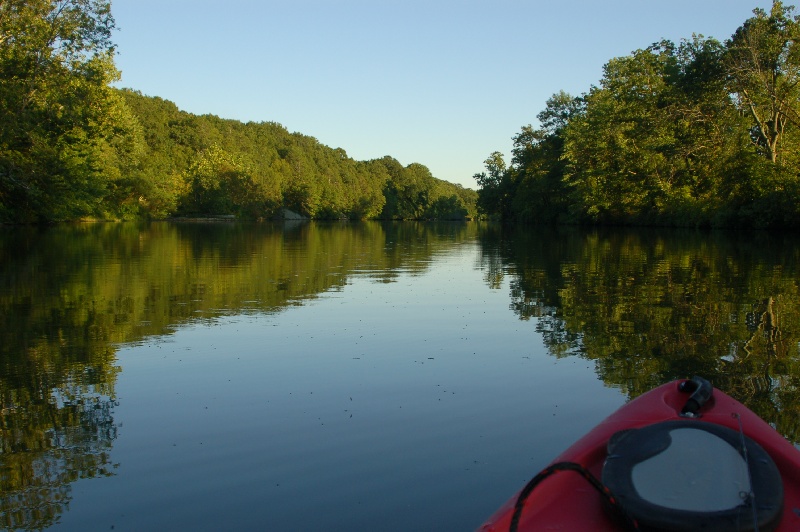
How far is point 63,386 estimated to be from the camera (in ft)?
22.1

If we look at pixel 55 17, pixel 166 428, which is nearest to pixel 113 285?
pixel 166 428

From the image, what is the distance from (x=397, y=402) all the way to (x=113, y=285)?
1080 cm

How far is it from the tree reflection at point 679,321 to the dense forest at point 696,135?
64.1 feet

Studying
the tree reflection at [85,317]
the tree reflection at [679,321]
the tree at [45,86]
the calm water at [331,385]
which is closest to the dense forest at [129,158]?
the tree at [45,86]

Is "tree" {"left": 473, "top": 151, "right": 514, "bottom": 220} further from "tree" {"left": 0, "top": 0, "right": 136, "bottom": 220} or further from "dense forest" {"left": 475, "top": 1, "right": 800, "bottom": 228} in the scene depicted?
"tree" {"left": 0, "top": 0, "right": 136, "bottom": 220}

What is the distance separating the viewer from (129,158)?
7306 cm

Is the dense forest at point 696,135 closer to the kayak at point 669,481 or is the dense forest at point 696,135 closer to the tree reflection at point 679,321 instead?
the tree reflection at point 679,321

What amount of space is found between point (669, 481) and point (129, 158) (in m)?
77.7

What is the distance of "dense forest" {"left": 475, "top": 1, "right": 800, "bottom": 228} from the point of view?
117ft

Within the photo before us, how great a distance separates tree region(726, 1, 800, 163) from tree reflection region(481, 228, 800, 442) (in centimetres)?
1934

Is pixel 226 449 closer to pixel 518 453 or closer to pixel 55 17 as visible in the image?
pixel 518 453

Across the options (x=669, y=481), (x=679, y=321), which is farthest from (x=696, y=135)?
(x=669, y=481)

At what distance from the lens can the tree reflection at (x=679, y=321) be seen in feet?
22.5

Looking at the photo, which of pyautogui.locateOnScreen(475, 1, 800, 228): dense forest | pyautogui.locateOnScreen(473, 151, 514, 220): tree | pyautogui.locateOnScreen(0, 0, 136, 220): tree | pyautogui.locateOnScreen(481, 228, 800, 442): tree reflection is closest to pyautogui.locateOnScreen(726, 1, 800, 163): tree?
pyautogui.locateOnScreen(475, 1, 800, 228): dense forest
